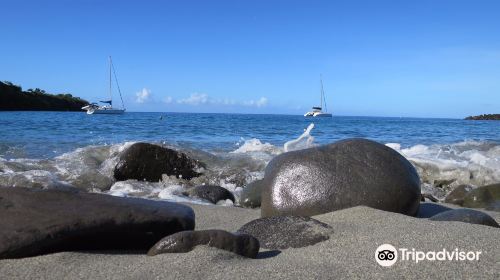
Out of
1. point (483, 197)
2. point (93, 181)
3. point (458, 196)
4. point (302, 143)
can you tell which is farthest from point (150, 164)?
point (483, 197)

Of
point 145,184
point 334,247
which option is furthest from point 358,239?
point 145,184

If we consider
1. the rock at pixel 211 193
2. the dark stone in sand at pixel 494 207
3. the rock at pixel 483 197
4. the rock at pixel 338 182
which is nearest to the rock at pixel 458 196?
the rock at pixel 483 197

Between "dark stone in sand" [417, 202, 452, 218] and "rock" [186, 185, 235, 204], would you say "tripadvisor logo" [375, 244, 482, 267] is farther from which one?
"rock" [186, 185, 235, 204]

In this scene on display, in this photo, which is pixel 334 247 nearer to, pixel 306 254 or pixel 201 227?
pixel 306 254

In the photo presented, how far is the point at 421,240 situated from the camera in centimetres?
307

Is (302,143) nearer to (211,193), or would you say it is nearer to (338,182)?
(211,193)

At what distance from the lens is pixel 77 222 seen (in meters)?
2.88

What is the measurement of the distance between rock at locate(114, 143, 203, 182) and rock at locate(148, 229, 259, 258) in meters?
5.67

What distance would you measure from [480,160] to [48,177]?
9.02 metres

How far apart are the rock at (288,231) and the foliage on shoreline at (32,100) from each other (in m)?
62.9

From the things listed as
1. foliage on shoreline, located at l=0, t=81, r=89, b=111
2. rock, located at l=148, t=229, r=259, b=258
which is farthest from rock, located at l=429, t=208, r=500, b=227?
foliage on shoreline, located at l=0, t=81, r=89, b=111

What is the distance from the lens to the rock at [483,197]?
260 inches

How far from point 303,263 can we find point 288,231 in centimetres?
72

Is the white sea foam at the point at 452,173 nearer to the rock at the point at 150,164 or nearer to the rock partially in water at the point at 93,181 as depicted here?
the rock at the point at 150,164
